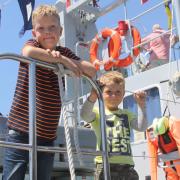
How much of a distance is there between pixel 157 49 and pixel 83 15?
9.68ft

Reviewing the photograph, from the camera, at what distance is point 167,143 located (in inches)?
154

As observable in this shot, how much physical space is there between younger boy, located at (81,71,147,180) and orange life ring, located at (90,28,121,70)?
408cm

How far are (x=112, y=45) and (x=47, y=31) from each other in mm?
5081

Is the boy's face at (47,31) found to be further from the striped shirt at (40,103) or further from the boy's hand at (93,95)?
the boy's hand at (93,95)

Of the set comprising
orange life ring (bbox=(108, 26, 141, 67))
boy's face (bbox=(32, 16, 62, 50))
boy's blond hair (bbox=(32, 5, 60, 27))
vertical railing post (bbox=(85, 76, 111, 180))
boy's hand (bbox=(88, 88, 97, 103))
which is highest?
orange life ring (bbox=(108, 26, 141, 67))

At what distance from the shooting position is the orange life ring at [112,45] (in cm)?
725

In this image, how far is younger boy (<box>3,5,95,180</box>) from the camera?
7.43 feet

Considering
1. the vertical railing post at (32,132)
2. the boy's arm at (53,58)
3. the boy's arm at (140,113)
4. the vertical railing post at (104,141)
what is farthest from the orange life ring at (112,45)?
the vertical railing post at (32,132)

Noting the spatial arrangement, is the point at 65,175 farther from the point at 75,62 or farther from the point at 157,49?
the point at 157,49

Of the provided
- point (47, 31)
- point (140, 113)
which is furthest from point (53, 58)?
point (140, 113)

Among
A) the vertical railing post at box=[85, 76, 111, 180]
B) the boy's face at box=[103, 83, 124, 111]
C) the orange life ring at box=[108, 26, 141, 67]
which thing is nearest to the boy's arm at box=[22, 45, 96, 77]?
the vertical railing post at box=[85, 76, 111, 180]

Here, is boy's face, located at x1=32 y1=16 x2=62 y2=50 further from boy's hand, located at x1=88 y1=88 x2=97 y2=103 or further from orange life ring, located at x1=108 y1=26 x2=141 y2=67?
orange life ring, located at x1=108 y1=26 x2=141 y2=67

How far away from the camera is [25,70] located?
7.73 feet

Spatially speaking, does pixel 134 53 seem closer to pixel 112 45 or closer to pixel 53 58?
pixel 112 45
